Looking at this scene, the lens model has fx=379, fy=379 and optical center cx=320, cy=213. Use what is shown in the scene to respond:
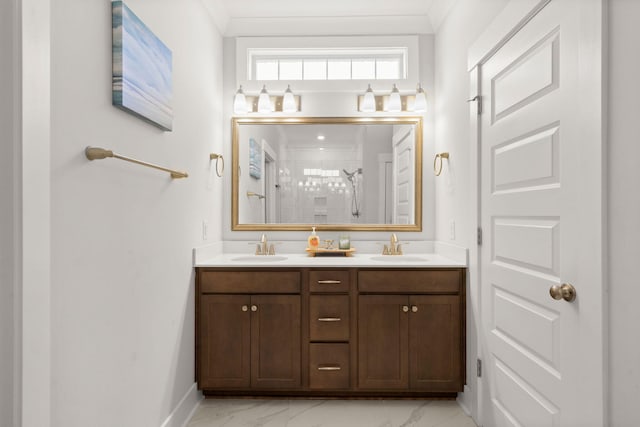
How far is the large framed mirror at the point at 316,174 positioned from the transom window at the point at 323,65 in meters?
0.34

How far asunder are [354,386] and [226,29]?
8.49 ft

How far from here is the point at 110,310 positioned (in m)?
1.35

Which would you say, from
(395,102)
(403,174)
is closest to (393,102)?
(395,102)

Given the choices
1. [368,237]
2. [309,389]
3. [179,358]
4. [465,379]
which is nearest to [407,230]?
[368,237]

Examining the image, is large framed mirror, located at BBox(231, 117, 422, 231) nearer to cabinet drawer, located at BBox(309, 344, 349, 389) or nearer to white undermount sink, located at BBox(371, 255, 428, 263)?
white undermount sink, located at BBox(371, 255, 428, 263)

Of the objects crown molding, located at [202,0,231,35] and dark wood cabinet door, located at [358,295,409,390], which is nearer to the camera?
dark wood cabinet door, located at [358,295,409,390]

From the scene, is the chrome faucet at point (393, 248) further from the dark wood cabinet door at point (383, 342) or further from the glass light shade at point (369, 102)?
the glass light shade at point (369, 102)

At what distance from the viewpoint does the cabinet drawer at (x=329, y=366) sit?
222cm

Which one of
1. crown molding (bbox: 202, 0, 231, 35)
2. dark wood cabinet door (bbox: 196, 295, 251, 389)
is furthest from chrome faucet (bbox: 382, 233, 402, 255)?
crown molding (bbox: 202, 0, 231, 35)

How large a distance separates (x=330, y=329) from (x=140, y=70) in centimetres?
164

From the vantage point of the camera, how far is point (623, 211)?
102 centimetres

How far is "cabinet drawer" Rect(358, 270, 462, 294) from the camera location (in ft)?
7.23
